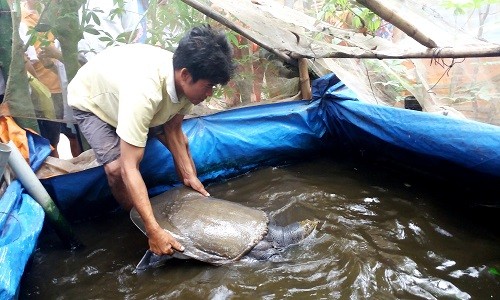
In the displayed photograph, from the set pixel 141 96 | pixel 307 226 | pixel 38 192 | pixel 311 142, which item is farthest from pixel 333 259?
pixel 38 192

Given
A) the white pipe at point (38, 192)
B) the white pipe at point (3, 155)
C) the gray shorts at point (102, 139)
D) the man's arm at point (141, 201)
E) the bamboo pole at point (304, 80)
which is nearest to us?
the white pipe at point (3, 155)

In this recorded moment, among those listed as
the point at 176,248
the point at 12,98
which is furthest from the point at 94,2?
the point at 176,248

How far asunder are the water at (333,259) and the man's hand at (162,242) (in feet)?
0.57

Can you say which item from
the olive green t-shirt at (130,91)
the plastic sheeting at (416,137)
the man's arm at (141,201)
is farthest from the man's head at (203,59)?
the plastic sheeting at (416,137)

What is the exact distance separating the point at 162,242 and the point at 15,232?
77 centimetres

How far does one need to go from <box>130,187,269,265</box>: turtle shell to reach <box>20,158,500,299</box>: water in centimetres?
11

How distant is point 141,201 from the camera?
2152 millimetres

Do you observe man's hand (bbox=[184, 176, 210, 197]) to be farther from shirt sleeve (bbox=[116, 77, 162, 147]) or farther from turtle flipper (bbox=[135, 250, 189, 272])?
shirt sleeve (bbox=[116, 77, 162, 147])

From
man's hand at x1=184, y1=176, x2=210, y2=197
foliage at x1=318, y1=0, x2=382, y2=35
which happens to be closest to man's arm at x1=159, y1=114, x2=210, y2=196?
man's hand at x1=184, y1=176, x2=210, y2=197

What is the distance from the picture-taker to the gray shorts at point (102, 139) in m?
2.59

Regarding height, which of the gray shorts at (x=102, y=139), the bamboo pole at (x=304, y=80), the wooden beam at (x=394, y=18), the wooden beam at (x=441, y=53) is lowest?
the gray shorts at (x=102, y=139)

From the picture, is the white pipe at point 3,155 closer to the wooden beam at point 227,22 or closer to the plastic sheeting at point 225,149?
the plastic sheeting at point 225,149

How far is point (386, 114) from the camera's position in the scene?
311cm

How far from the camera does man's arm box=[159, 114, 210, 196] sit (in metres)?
2.86
